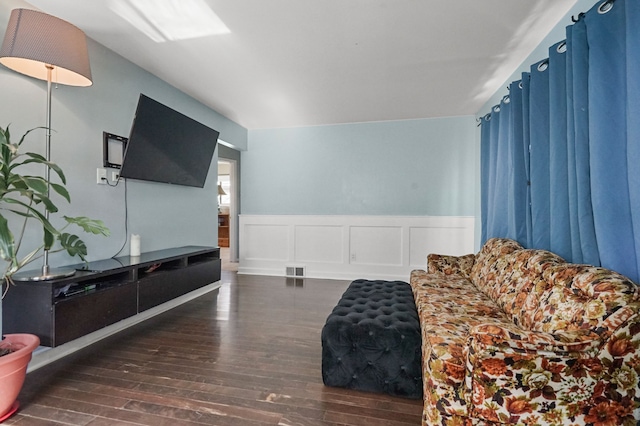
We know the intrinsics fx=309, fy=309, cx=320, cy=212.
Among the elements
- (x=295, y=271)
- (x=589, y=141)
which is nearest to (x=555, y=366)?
(x=589, y=141)

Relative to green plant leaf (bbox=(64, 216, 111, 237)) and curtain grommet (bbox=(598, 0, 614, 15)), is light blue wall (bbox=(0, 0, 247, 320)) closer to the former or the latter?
green plant leaf (bbox=(64, 216, 111, 237))

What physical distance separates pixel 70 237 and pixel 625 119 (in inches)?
134

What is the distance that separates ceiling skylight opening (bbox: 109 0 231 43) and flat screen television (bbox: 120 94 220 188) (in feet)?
1.90

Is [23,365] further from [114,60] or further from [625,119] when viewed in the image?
A: [625,119]

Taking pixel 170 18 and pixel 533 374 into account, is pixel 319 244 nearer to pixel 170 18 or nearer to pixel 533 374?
pixel 170 18

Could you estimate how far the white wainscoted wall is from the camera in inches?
183

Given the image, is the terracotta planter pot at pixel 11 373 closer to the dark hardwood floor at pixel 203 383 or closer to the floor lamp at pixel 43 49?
the dark hardwood floor at pixel 203 383

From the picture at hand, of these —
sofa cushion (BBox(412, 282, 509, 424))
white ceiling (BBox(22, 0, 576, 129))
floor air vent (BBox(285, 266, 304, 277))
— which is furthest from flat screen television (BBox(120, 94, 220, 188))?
sofa cushion (BBox(412, 282, 509, 424))

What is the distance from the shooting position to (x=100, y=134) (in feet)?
8.64

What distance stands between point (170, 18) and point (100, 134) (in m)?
1.16

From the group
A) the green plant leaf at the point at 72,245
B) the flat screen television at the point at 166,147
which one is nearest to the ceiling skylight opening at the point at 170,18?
the flat screen television at the point at 166,147

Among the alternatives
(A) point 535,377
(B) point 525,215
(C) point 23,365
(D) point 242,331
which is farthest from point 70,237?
(B) point 525,215

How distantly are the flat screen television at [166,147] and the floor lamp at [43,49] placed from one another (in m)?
0.61

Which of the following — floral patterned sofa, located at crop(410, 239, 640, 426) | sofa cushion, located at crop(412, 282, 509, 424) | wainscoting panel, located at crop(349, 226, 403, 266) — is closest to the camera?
floral patterned sofa, located at crop(410, 239, 640, 426)
